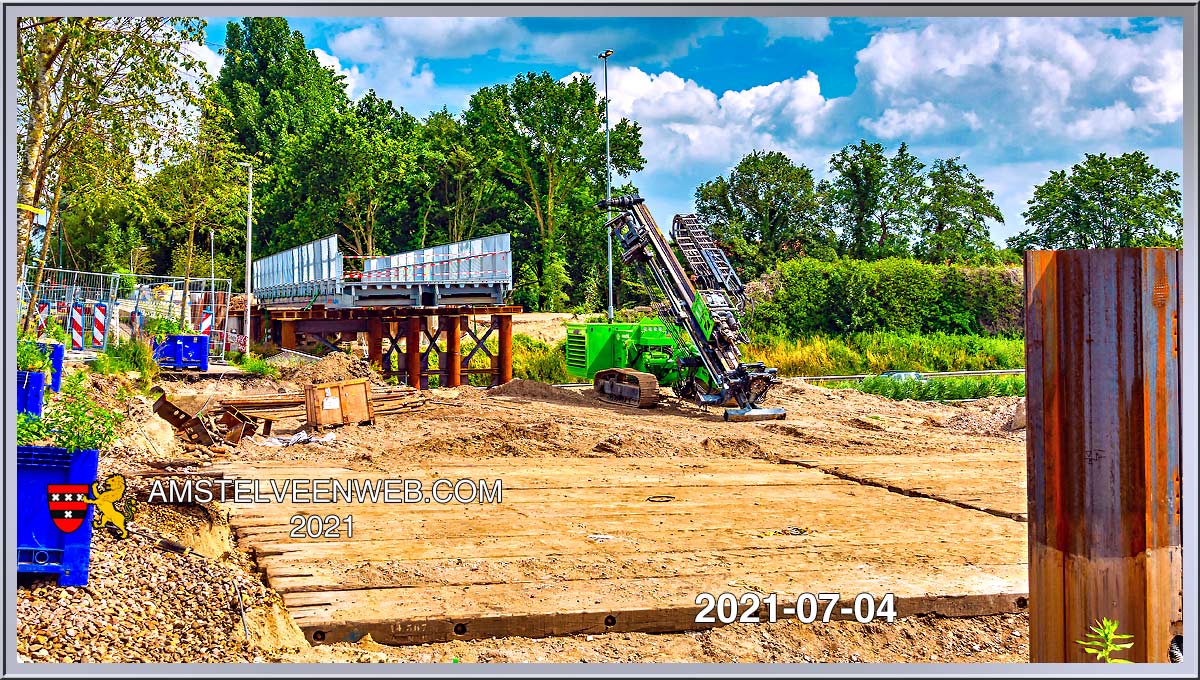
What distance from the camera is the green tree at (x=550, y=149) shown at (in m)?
31.3

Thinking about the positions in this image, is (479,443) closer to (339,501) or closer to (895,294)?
(339,501)

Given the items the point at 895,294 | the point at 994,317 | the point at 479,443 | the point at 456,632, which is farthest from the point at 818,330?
the point at 456,632

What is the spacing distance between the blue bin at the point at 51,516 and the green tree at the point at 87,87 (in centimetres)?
203

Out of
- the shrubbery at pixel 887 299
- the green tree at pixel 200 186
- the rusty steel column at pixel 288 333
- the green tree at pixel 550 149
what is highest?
the green tree at pixel 550 149

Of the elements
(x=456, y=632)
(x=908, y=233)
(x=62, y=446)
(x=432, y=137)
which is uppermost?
(x=432, y=137)

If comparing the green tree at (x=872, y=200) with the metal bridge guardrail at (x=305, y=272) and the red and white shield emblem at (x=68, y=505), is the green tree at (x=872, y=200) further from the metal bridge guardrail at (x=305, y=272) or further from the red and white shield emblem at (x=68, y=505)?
the red and white shield emblem at (x=68, y=505)

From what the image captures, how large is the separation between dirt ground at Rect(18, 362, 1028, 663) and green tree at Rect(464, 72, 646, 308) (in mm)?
3713

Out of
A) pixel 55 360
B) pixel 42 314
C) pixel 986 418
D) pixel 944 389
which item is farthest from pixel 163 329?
pixel 944 389

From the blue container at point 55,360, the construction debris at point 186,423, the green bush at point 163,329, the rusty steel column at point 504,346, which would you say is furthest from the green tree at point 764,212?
the blue container at point 55,360

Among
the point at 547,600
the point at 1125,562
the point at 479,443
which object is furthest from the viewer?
the point at 479,443

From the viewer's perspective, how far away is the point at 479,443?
14.7 m

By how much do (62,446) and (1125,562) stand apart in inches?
200

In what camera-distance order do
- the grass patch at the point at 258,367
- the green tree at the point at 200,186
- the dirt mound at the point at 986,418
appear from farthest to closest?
1. the green tree at the point at 200,186
2. the grass patch at the point at 258,367
3. the dirt mound at the point at 986,418

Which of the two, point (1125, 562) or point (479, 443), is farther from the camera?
point (479, 443)
